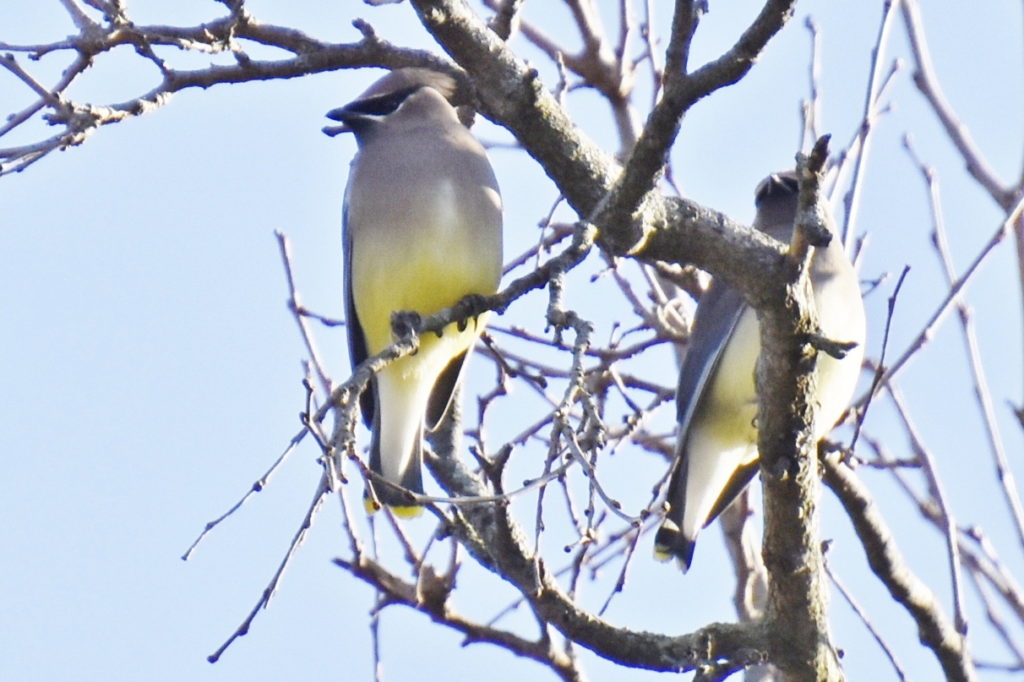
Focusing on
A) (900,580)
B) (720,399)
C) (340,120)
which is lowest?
(900,580)

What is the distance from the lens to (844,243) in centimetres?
438

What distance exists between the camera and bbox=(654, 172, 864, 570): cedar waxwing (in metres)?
4.83

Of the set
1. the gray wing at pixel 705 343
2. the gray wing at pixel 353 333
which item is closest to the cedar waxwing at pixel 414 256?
the gray wing at pixel 353 333

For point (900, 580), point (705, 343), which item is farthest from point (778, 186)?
point (900, 580)

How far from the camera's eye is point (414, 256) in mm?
4586

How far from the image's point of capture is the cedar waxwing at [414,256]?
4.55 m

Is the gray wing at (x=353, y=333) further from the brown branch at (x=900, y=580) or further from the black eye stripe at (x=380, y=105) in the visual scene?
the brown branch at (x=900, y=580)

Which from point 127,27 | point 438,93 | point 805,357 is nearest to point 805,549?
point 805,357

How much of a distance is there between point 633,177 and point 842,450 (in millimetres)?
1318

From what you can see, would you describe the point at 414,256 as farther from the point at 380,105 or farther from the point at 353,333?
the point at 380,105

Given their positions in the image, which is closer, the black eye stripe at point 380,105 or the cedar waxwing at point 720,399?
the cedar waxwing at point 720,399

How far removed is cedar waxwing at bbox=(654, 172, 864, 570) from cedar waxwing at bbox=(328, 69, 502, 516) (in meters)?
0.74

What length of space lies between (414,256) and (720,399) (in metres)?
1.15

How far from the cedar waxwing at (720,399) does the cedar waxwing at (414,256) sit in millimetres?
738
